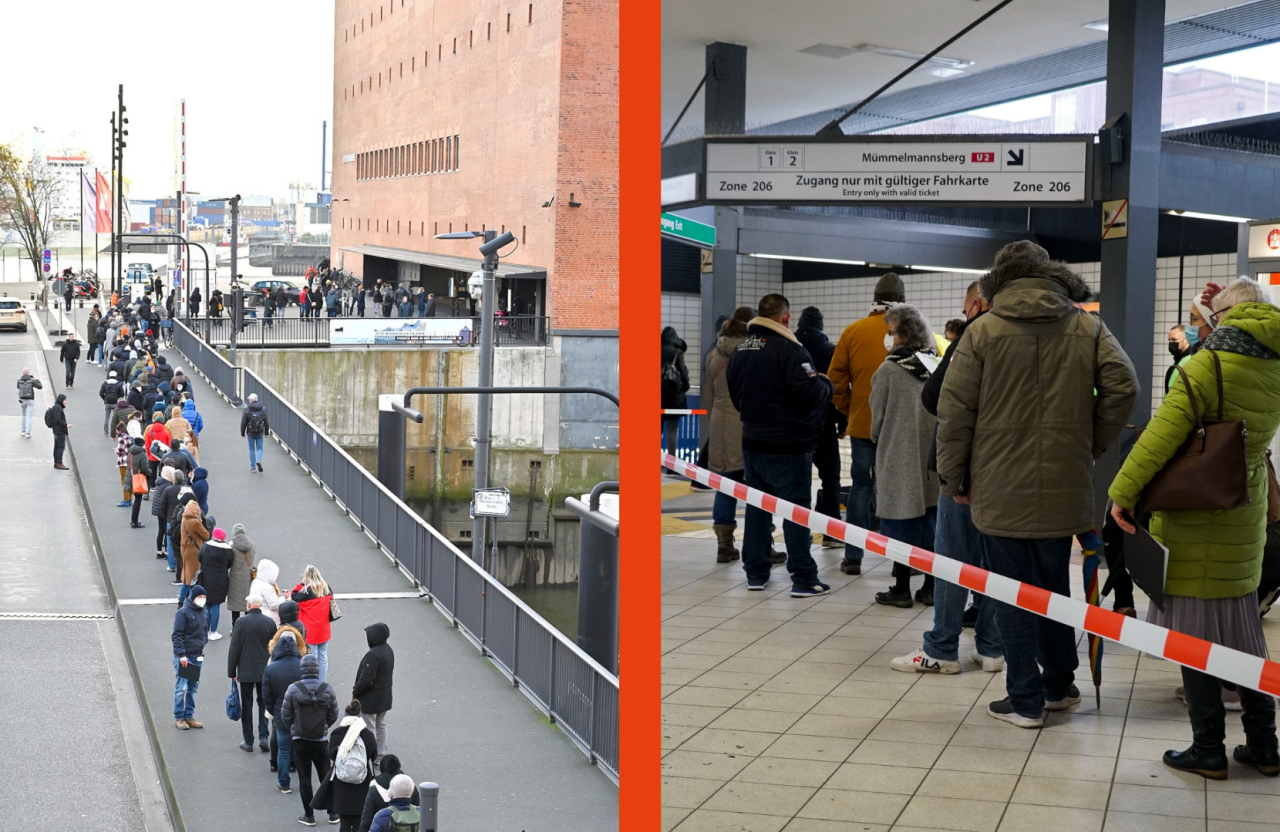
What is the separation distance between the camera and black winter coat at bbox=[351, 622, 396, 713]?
10961 mm

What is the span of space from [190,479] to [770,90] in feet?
31.5

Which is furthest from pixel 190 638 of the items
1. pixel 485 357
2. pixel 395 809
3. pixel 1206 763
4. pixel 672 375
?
pixel 1206 763

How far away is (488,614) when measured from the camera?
16156mm

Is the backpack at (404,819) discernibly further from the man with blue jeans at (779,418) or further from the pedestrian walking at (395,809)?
the man with blue jeans at (779,418)

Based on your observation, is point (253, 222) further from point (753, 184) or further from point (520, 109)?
point (753, 184)

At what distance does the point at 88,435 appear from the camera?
2741cm

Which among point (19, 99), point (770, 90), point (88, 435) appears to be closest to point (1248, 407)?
point (770, 90)

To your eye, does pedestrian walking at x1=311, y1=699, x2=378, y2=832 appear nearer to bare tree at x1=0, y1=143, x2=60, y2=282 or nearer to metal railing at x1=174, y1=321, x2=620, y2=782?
metal railing at x1=174, y1=321, x2=620, y2=782

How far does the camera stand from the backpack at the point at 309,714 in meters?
9.80

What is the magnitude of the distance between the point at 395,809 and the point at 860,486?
16.5ft

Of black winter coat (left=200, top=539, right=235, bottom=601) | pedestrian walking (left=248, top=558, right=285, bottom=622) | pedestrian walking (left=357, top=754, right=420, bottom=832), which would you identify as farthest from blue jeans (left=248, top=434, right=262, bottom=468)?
pedestrian walking (left=357, top=754, right=420, bottom=832)

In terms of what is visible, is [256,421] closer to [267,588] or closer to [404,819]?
[267,588]

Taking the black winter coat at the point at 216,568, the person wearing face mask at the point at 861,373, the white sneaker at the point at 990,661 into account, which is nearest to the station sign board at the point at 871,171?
the person wearing face mask at the point at 861,373

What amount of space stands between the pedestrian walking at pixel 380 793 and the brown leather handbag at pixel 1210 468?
701cm
